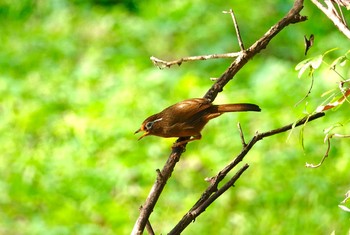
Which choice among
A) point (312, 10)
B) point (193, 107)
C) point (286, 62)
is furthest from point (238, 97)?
point (193, 107)

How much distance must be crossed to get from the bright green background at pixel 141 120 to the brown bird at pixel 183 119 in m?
2.08

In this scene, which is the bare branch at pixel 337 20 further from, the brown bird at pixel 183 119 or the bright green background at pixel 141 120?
the bright green background at pixel 141 120

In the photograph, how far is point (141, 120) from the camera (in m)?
6.57

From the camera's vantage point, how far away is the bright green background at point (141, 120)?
554cm

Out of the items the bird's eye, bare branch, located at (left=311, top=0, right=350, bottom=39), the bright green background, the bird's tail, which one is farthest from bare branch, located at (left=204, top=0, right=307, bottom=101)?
the bright green background

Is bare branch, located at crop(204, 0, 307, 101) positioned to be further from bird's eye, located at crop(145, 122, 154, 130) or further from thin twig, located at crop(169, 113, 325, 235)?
bird's eye, located at crop(145, 122, 154, 130)

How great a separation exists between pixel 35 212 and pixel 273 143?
187 centimetres

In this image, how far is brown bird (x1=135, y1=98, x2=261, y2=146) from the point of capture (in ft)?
8.50

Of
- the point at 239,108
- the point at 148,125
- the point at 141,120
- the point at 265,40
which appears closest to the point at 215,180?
the point at 265,40

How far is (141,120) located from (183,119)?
12.8 ft

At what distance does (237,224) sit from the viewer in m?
5.48

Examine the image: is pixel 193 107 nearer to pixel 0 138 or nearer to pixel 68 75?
pixel 0 138

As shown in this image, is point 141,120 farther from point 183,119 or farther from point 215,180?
point 215,180

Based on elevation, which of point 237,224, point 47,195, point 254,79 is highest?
point 254,79
